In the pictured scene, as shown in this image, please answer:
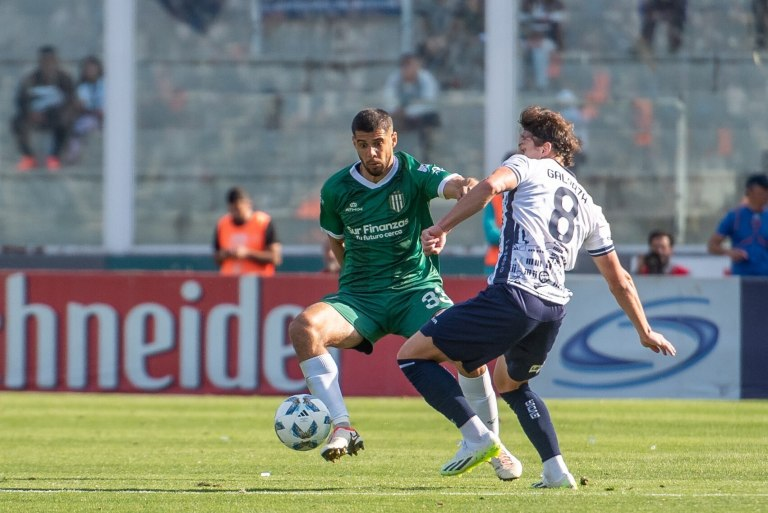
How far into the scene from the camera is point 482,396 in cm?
820

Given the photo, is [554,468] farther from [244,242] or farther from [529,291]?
[244,242]

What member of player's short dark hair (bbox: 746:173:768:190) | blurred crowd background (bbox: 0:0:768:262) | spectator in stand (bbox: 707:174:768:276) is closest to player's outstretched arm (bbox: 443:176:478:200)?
spectator in stand (bbox: 707:174:768:276)

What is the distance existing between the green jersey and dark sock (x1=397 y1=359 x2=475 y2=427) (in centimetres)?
107

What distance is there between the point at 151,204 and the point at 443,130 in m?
4.48

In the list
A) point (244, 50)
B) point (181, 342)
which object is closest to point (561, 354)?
point (181, 342)

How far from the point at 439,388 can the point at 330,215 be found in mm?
1624

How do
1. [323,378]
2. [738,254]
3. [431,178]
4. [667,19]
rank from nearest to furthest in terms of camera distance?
1. [323,378]
2. [431,178]
3. [738,254]
4. [667,19]

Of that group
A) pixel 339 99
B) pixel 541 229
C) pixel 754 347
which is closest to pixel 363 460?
pixel 541 229

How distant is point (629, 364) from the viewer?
45.6ft

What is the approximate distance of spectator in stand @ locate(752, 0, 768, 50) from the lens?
66.1 ft

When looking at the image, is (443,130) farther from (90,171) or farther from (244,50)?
(90,171)

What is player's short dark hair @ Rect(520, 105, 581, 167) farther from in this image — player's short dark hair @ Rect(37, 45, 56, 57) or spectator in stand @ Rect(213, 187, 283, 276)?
player's short dark hair @ Rect(37, 45, 56, 57)

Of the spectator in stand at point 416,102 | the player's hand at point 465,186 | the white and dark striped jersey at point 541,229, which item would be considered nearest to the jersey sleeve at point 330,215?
the player's hand at point 465,186

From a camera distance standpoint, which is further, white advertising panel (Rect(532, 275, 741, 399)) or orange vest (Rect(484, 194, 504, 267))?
orange vest (Rect(484, 194, 504, 267))
